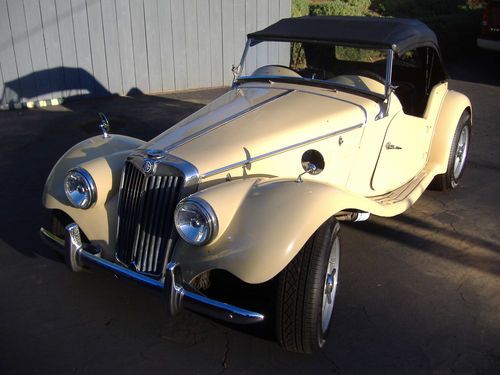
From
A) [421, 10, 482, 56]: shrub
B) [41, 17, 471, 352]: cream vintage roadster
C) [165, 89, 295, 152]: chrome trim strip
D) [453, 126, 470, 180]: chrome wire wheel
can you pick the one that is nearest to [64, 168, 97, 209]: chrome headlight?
[41, 17, 471, 352]: cream vintage roadster

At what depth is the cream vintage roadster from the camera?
2.88 m

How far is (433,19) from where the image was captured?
13078mm

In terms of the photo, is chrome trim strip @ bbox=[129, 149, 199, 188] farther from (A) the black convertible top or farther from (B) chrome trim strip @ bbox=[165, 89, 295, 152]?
(A) the black convertible top

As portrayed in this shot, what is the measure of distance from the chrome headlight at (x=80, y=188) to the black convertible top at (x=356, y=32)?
6.75 ft

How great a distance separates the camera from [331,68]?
440cm

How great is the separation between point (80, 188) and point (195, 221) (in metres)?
0.98

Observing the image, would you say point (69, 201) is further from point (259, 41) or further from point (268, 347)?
point (259, 41)

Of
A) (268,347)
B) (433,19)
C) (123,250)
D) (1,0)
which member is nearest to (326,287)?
(268,347)

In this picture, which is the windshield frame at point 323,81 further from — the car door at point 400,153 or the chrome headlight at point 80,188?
the chrome headlight at point 80,188

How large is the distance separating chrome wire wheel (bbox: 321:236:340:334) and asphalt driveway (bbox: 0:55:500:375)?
15 cm

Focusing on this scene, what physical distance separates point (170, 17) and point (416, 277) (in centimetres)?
716

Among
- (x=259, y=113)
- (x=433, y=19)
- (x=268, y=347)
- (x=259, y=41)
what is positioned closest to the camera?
(x=268, y=347)

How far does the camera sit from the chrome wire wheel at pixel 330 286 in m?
3.15

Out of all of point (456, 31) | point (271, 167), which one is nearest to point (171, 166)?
point (271, 167)
